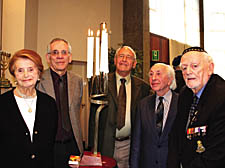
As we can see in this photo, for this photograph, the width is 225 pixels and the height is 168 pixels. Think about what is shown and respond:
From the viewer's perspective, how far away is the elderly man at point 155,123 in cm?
221

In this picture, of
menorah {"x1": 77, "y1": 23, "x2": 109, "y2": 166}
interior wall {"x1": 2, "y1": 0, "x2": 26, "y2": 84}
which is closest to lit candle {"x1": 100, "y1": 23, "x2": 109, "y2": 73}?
menorah {"x1": 77, "y1": 23, "x2": 109, "y2": 166}

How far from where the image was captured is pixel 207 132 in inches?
63.9

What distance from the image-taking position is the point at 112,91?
279 cm

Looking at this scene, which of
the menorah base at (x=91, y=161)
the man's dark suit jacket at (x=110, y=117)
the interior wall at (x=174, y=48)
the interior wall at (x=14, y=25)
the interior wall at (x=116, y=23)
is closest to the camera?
the menorah base at (x=91, y=161)

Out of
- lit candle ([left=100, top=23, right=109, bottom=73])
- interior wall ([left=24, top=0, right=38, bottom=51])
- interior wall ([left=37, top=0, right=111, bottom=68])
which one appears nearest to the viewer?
lit candle ([left=100, top=23, right=109, bottom=73])

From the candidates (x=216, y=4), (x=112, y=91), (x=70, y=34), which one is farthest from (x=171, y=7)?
(x=112, y=91)

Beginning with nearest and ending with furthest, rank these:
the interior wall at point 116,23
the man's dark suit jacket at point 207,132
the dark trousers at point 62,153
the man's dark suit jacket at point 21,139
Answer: the man's dark suit jacket at point 207,132 < the man's dark suit jacket at point 21,139 < the dark trousers at point 62,153 < the interior wall at point 116,23

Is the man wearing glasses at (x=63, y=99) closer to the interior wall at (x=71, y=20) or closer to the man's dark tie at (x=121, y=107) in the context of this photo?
the man's dark tie at (x=121, y=107)

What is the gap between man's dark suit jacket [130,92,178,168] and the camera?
2205 millimetres

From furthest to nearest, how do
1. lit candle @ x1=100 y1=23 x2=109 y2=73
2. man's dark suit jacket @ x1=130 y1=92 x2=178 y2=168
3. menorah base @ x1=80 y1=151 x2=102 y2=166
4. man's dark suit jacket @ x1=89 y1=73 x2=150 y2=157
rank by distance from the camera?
man's dark suit jacket @ x1=89 y1=73 x2=150 y2=157
man's dark suit jacket @ x1=130 y1=92 x2=178 y2=168
menorah base @ x1=80 y1=151 x2=102 y2=166
lit candle @ x1=100 y1=23 x2=109 y2=73

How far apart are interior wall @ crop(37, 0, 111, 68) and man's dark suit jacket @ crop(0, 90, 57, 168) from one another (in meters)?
4.02

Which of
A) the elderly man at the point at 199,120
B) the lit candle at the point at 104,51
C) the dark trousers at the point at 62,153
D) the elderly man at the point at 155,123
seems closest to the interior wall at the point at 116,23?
the elderly man at the point at 155,123

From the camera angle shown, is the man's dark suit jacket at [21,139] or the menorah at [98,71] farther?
the menorah at [98,71]

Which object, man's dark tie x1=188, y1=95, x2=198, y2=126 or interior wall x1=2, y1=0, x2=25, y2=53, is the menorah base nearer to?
man's dark tie x1=188, y1=95, x2=198, y2=126
